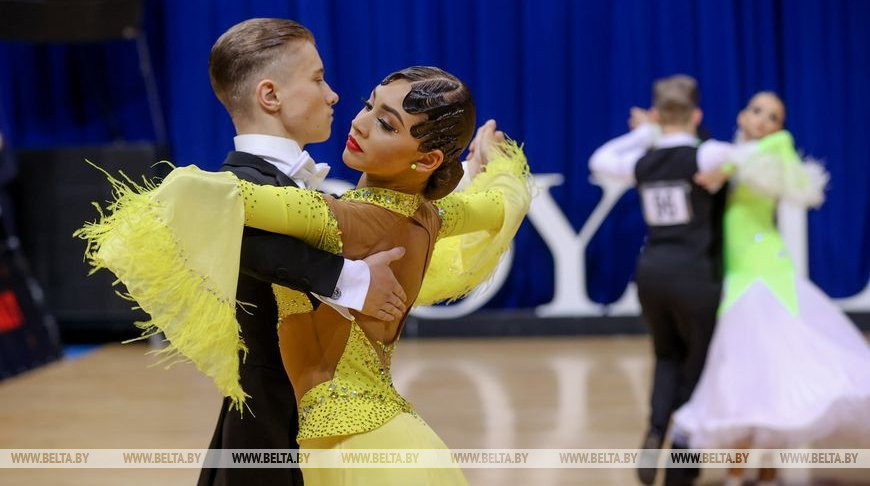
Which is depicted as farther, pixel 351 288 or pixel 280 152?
pixel 280 152

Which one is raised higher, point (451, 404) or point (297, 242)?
point (297, 242)

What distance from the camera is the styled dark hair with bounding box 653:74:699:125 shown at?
4309 mm

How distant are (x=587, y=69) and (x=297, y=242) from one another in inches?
245

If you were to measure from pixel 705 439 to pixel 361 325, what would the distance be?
2335 millimetres

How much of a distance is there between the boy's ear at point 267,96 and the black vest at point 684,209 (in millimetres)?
2463

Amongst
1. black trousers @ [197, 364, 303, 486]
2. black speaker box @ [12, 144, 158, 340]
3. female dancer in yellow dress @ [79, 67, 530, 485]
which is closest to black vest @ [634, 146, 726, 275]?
female dancer in yellow dress @ [79, 67, 530, 485]

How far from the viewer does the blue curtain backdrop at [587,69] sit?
25.4 ft

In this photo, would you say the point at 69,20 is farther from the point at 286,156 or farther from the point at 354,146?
the point at 354,146

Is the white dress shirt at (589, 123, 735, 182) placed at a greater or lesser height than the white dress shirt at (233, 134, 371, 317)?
lesser

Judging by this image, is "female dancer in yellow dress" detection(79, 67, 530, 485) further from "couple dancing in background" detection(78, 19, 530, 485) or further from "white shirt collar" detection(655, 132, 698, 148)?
"white shirt collar" detection(655, 132, 698, 148)

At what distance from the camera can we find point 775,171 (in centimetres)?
415

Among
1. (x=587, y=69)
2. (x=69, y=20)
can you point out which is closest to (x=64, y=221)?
(x=69, y=20)

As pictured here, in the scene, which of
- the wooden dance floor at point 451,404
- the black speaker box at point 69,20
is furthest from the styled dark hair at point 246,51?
the black speaker box at point 69,20

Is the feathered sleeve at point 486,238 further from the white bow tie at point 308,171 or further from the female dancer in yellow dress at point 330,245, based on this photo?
the white bow tie at point 308,171
